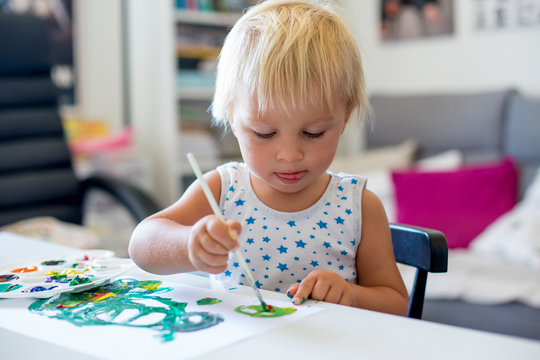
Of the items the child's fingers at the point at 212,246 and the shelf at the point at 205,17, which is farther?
the shelf at the point at 205,17

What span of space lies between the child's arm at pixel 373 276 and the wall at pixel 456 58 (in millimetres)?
1573

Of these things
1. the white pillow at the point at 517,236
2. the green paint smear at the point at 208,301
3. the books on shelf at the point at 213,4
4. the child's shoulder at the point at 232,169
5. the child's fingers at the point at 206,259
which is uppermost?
the books on shelf at the point at 213,4

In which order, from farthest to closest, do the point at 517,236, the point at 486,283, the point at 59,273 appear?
1. the point at 517,236
2. the point at 486,283
3. the point at 59,273

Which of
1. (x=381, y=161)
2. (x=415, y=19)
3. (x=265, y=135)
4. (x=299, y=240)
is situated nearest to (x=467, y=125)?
(x=381, y=161)

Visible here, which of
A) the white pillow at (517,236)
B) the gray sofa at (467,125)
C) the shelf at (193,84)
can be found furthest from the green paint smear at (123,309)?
the shelf at (193,84)

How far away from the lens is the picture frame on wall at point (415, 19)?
2.80 m

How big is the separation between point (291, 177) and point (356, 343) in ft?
1.01

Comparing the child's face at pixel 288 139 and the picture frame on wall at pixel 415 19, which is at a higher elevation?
the picture frame on wall at pixel 415 19

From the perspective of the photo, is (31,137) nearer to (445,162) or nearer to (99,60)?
(99,60)

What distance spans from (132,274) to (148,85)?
2.29 m

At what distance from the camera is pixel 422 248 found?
853mm

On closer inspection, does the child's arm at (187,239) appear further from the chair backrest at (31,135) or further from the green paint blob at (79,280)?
the chair backrest at (31,135)

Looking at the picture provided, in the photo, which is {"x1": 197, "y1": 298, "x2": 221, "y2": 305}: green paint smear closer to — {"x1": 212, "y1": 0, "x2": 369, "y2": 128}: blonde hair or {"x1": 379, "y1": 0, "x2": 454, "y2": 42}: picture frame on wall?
{"x1": 212, "y1": 0, "x2": 369, "y2": 128}: blonde hair

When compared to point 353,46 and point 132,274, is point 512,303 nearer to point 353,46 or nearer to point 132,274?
point 353,46
